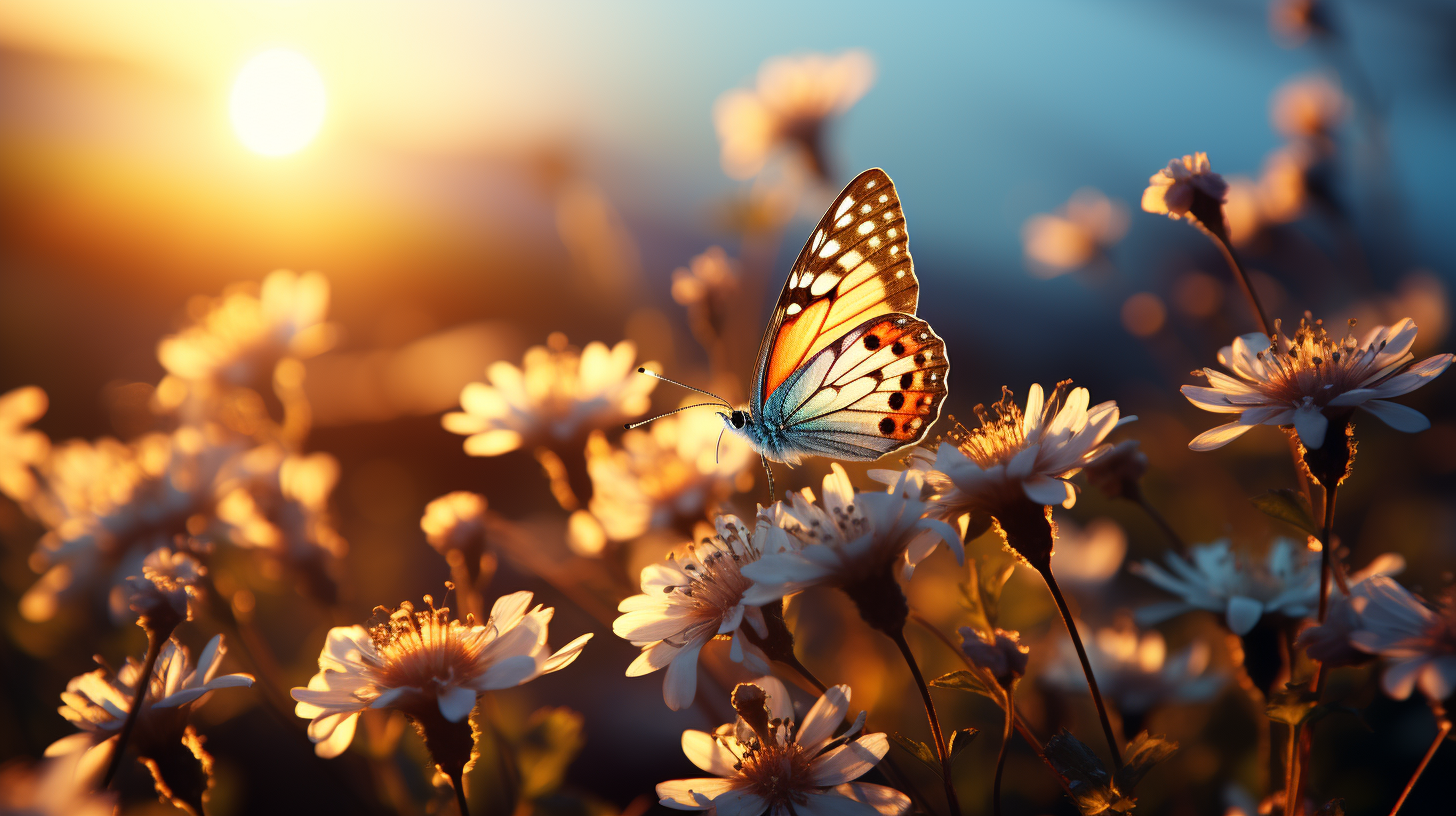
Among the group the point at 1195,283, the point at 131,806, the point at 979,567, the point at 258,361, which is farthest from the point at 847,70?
the point at 131,806

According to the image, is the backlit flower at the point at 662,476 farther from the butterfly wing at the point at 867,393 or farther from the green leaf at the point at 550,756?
the green leaf at the point at 550,756

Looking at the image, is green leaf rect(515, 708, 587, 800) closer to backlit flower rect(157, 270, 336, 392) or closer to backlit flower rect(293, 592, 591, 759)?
backlit flower rect(293, 592, 591, 759)

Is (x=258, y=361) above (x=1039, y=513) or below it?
above

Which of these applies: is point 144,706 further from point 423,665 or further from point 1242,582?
point 1242,582

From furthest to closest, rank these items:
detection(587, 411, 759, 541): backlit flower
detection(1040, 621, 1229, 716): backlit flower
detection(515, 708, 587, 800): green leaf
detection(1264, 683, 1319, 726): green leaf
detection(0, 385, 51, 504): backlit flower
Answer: detection(0, 385, 51, 504): backlit flower
detection(587, 411, 759, 541): backlit flower
detection(1040, 621, 1229, 716): backlit flower
detection(515, 708, 587, 800): green leaf
detection(1264, 683, 1319, 726): green leaf

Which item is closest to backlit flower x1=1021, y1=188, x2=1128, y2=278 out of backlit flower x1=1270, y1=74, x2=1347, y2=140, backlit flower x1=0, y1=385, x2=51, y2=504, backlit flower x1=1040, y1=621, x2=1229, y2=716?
backlit flower x1=1270, y1=74, x2=1347, y2=140

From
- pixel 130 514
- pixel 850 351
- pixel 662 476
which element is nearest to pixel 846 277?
pixel 850 351

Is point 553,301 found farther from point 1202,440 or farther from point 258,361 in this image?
point 1202,440
